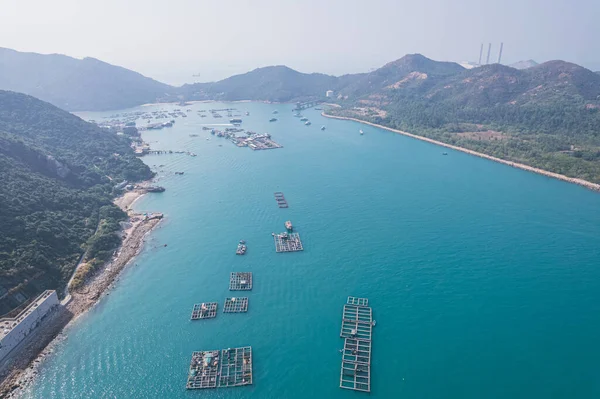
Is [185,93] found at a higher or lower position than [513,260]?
higher

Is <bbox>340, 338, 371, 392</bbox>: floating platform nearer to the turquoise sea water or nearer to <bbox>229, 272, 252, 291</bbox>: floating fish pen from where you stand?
the turquoise sea water

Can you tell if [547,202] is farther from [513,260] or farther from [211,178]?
[211,178]

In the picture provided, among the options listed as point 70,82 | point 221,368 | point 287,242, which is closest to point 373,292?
point 287,242

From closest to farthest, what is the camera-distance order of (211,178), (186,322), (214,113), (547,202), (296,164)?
1. (186,322)
2. (547,202)
3. (211,178)
4. (296,164)
5. (214,113)

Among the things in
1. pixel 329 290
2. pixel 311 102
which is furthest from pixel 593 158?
pixel 311 102

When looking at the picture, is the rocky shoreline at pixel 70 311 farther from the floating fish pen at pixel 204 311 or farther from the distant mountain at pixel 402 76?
the distant mountain at pixel 402 76

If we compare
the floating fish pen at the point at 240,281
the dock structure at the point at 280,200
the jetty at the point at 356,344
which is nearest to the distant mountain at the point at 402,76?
the dock structure at the point at 280,200
